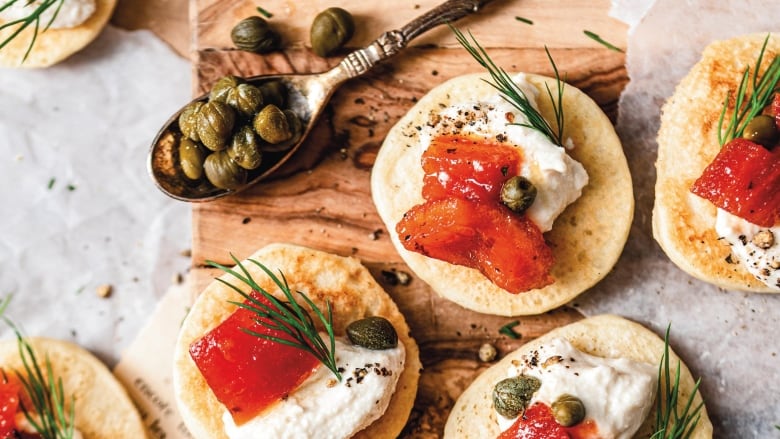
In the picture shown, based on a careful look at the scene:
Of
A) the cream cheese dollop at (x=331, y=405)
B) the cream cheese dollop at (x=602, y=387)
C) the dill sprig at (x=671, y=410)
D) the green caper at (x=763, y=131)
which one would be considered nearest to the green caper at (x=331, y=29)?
the cream cheese dollop at (x=331, y=405)

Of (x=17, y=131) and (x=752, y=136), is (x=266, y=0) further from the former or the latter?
(x=752, y=136)

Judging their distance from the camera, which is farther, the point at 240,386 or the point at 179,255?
the point at 179,255

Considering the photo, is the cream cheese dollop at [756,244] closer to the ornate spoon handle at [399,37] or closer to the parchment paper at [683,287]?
the parchment paper at [683,287]

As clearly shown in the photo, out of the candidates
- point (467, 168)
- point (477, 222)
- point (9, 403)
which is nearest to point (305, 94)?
point (467, 168)

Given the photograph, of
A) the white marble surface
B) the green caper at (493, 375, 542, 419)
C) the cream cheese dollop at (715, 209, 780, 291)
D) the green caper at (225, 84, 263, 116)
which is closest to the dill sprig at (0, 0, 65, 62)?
the white marble surface

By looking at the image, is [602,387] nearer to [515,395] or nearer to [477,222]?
[515,395]

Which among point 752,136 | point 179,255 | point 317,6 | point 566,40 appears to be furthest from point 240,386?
point 752,136

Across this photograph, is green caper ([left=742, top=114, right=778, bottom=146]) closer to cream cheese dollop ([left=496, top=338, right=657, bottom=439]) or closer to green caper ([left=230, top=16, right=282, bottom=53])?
cream cheese dollop ([left=496, top=338, right=657, bottom=439])
